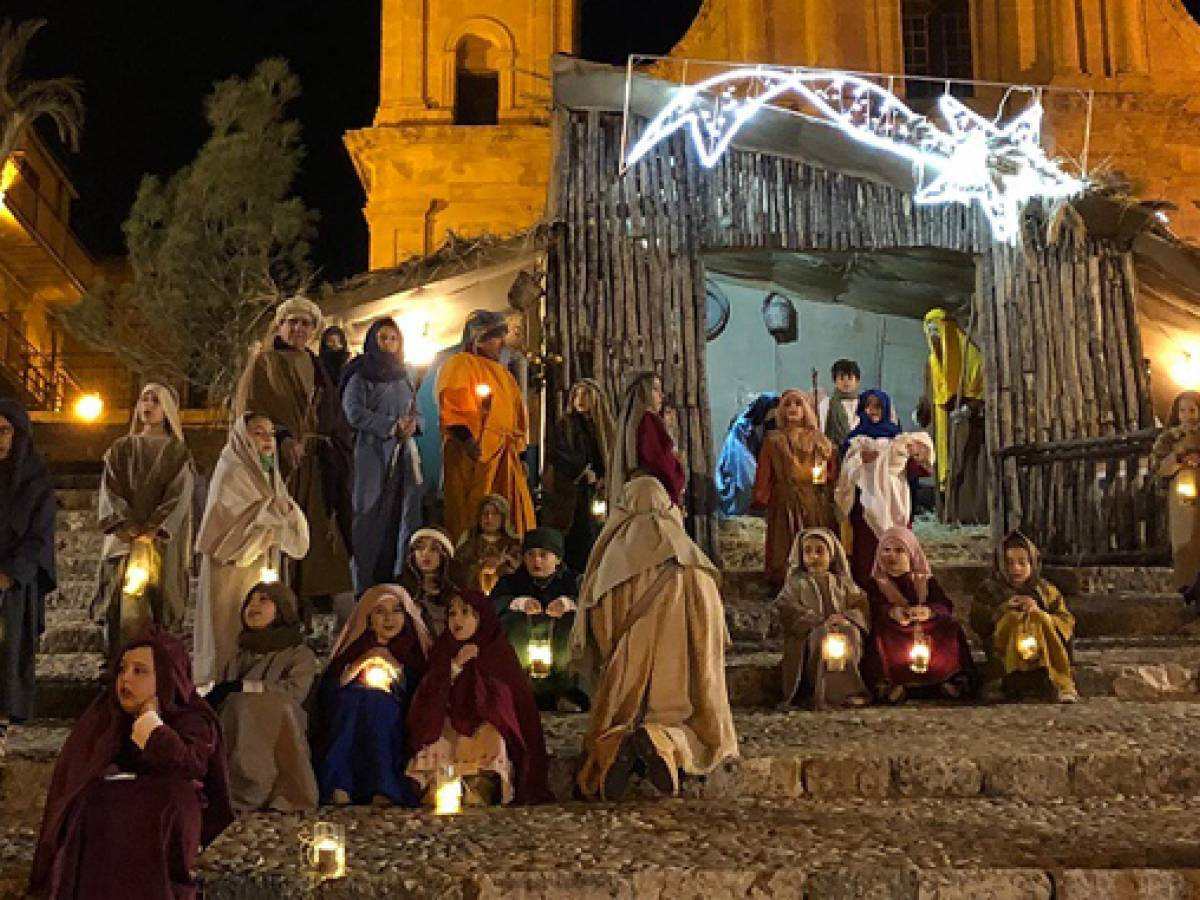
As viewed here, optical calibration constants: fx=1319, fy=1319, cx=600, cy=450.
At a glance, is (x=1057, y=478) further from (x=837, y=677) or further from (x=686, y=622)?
(x=686, y=622)

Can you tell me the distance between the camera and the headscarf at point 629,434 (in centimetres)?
895

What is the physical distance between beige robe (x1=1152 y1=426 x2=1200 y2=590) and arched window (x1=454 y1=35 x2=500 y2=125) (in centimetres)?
1643

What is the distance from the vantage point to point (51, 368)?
27.8 metres

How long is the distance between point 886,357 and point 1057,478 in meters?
4.93

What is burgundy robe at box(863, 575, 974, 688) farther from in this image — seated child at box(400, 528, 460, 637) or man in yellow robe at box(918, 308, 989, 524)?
man in yellow robe at box(918, 308, 989, 524)

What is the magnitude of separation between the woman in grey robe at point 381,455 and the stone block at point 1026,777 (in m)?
4.23

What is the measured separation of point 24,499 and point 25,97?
751 inches

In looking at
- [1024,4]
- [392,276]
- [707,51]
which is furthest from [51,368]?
[1024,4]

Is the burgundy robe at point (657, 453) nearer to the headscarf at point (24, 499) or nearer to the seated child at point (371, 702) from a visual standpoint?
the seated child at point (371, 702)

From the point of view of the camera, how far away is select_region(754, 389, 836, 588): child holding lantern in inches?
366

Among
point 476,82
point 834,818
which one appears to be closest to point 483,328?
point 834,818

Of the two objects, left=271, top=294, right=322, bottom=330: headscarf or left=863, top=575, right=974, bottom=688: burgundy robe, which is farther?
left=271, top=294, right=322, bottom=330: headscarf

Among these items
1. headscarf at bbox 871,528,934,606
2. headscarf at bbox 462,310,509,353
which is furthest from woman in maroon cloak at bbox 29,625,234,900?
headscarf at bbox 462,310,509,353

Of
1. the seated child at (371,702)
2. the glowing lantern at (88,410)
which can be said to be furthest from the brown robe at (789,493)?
the glowing lantern at (88,410)
